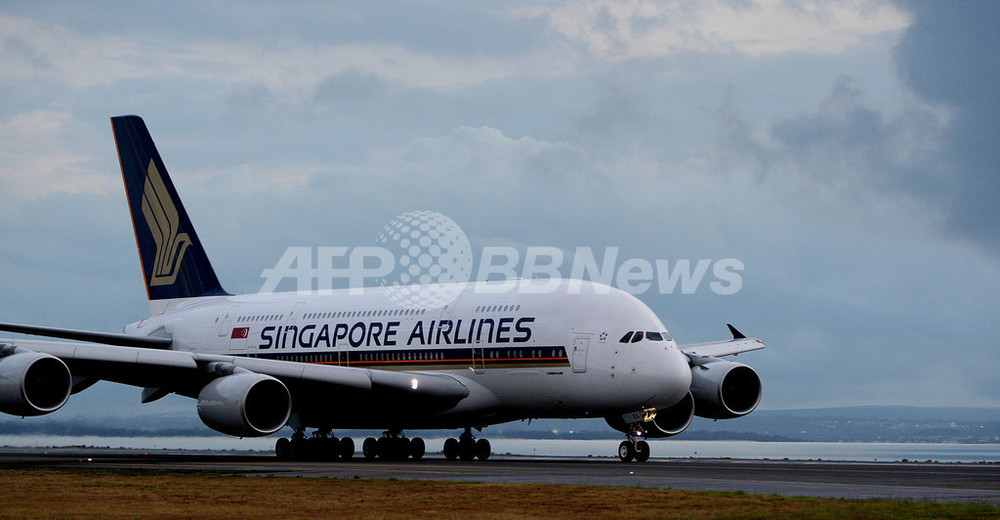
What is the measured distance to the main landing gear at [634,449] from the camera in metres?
33.0

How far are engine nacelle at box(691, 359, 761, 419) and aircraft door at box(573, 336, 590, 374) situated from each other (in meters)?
5.03

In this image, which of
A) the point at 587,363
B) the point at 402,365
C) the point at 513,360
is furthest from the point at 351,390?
the point at 587,363

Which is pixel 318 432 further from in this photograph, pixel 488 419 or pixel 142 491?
pixel 142 491

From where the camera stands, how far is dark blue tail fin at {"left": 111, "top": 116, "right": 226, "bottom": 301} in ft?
152

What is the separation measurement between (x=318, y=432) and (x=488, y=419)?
18.5ft

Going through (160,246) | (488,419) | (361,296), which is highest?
(160,246)

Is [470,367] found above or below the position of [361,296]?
below

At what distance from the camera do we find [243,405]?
100 ft

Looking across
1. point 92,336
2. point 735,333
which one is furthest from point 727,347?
point 92,336

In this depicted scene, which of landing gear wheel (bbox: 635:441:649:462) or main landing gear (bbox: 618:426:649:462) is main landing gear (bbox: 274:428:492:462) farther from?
landing gear wheel (bbox: 635:441:649:462)

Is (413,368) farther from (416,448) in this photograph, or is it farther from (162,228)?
(162,228)

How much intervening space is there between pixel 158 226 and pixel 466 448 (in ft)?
55.9

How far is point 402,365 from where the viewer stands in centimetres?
3703

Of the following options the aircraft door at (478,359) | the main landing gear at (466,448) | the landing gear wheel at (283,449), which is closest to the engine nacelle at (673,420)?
the main landing gear at (466,448)
